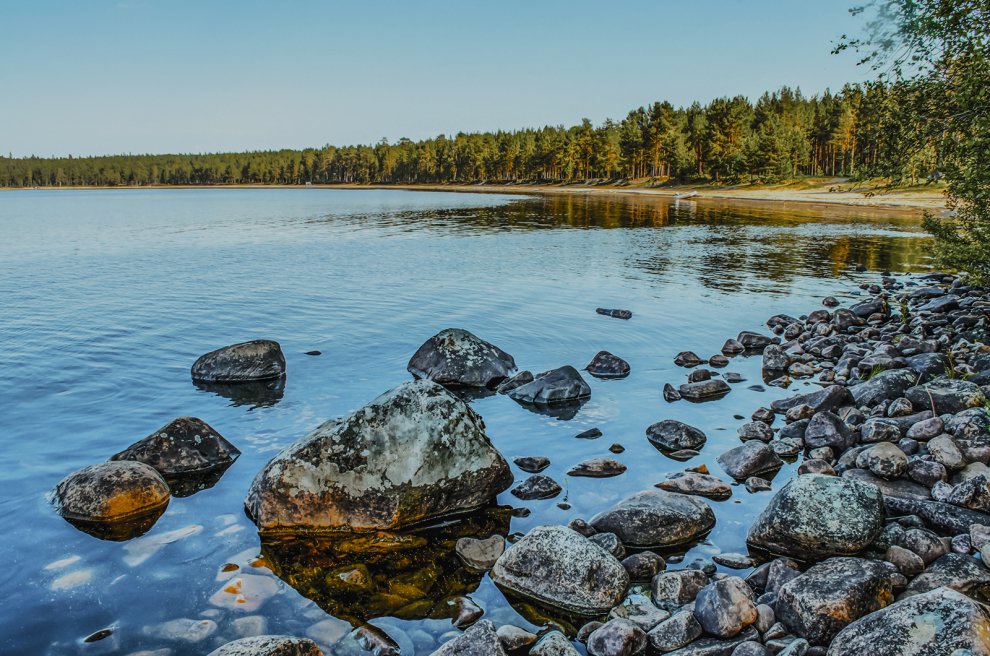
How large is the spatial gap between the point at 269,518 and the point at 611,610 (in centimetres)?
480

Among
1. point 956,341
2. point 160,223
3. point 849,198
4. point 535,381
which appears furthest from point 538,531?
point 849,198

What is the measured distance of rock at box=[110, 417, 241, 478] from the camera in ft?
34.9

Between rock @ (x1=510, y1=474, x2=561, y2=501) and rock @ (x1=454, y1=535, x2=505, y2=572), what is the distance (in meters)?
1.33

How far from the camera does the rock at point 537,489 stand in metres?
9.97

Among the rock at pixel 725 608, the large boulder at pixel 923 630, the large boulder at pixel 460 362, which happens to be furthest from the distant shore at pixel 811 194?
the large boulder at pixel 923 630

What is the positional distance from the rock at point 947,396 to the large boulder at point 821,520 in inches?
161

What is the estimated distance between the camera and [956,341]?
16625 millimetres

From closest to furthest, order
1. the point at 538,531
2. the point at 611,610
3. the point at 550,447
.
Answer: the point at 611,610 → the point at 538,531 → the point at 550,447

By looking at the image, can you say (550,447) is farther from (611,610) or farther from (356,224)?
(356,224)

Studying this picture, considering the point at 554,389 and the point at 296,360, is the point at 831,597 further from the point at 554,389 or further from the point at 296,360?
the point at 296,360

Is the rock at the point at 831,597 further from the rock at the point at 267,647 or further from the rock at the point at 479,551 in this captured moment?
the rock at the point at 267,647

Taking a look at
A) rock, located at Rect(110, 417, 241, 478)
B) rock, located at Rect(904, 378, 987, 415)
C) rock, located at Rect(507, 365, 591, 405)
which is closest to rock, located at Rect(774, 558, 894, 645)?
rock, located at Rect(904, 378, 987, 415)

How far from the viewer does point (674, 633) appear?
655cm

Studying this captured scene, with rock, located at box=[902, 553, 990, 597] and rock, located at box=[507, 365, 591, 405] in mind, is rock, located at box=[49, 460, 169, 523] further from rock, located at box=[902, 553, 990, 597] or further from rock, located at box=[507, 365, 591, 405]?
rock, located at box=[902, 553, 990, 597]
